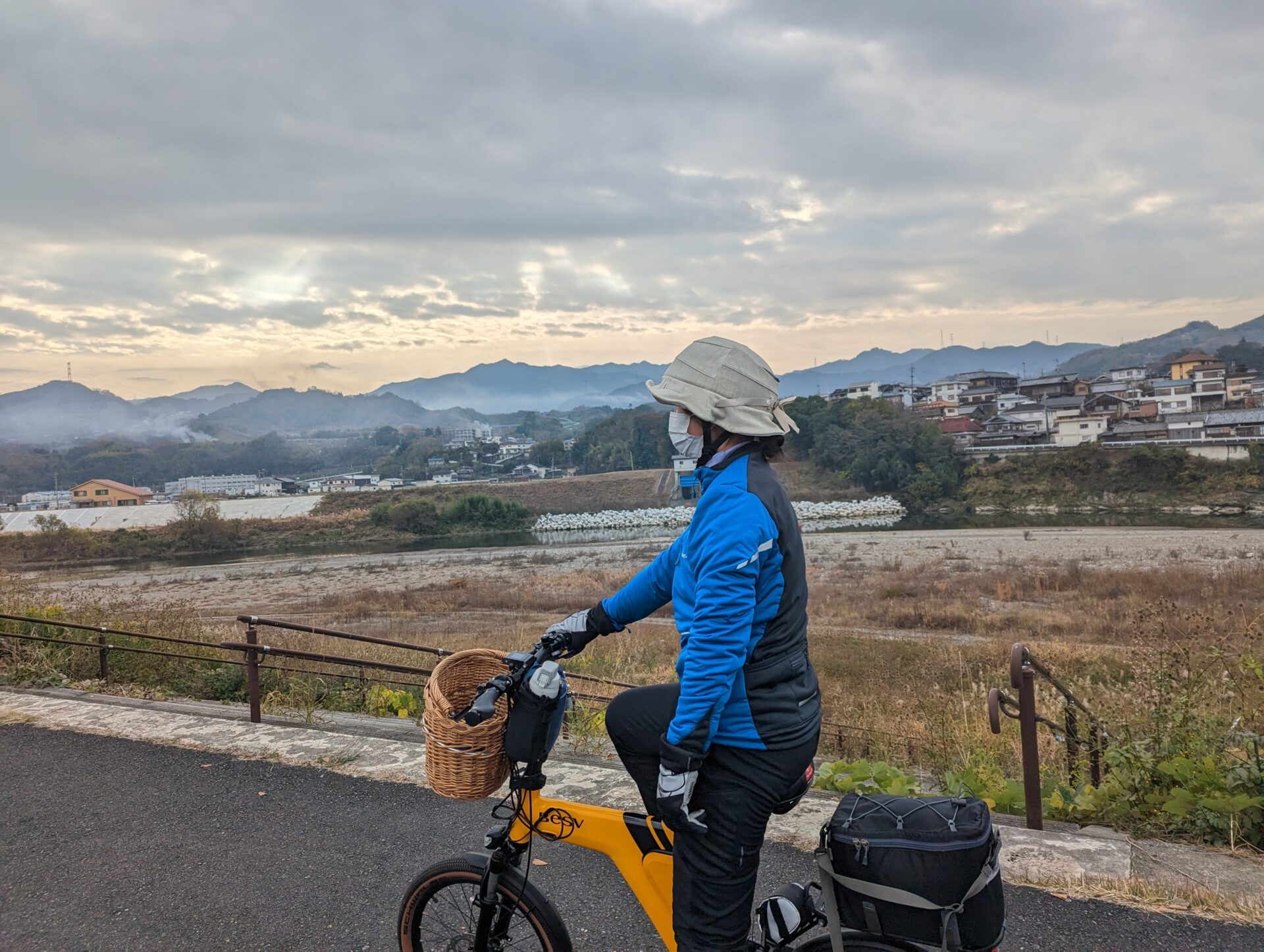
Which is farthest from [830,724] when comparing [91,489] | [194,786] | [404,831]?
[91,489]

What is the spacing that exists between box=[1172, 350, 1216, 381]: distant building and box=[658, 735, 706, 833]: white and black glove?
101 meters

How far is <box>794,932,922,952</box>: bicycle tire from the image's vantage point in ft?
6.22

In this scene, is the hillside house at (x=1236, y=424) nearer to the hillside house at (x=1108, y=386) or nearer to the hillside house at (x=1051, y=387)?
the hillside house at (x=1108, y=386)

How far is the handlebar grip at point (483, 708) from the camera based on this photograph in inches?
81.3

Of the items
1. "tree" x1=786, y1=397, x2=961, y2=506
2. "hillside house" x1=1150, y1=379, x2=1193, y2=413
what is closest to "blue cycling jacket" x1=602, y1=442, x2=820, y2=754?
"tree" x1=786, y1=397, x2=961, y2=506

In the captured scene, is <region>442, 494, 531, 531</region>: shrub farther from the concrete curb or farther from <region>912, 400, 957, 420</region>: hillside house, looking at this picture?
the concrete curb

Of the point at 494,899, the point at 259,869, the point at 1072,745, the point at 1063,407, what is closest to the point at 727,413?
the point at 494,899

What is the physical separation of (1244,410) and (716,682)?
7844 centimetres

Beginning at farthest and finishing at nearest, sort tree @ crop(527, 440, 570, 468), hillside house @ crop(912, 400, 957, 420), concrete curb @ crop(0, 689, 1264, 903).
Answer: tree @ crop(527, 440, 570, 468), hillside house @ crop(912, 400, 957, 420), concrete curb @ crop(0, 689, 1264, 903)

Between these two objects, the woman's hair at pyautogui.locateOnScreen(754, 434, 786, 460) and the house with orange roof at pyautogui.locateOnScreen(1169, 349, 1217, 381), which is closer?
the woman's hair at pyautogui.locateOnScreen(754, 434, 786, 460)

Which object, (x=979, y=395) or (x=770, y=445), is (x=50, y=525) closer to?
(x=770, y=445)

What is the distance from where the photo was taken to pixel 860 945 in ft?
6.35

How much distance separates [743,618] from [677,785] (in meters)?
0.43

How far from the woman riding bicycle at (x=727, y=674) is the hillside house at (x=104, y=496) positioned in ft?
327
